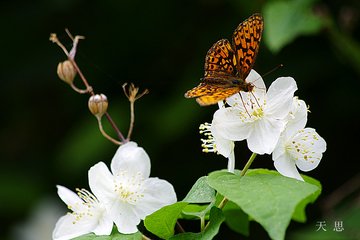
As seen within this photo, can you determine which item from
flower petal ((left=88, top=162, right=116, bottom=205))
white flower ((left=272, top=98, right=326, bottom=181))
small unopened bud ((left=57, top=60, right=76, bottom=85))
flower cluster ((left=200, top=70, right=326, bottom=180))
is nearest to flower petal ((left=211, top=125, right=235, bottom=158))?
flower cluster ((left=200, top=70, right=326, bottom=180))

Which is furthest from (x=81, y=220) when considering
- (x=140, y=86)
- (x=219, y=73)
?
(x=140, y=86)

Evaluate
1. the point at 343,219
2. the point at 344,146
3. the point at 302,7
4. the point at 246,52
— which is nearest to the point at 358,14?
the point at 302,7

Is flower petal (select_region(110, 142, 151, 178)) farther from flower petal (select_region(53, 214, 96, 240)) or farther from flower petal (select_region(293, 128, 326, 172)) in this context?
flower petal (select_region(293, 128, 326, 172))

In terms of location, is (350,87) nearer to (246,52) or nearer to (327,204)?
(327,204)

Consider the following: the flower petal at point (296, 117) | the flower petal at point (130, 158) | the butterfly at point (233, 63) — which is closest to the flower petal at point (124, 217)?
the flower petal at point (130, 158)

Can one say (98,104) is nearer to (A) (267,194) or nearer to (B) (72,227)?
(B) (72,227)

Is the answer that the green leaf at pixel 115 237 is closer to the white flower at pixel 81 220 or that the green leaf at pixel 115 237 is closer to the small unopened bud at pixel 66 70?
the white flower at pixel 81 220
